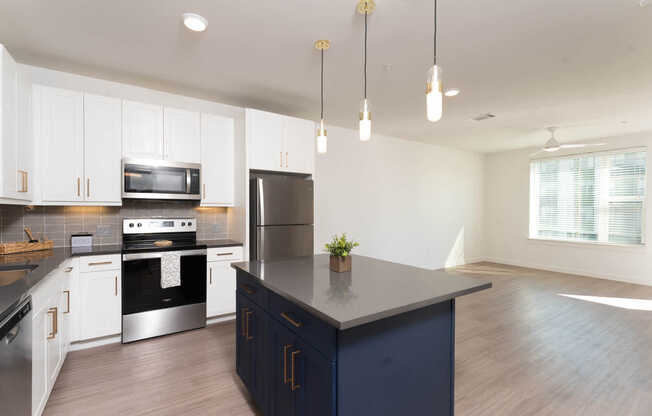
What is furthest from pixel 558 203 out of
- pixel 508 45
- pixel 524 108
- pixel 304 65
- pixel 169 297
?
pixel 169 297

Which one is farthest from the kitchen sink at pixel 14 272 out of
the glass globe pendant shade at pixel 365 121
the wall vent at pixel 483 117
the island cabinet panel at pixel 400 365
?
the wall vent at pixel 483 117

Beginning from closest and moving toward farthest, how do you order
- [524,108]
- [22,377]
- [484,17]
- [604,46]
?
[22,377] → [484,17] → [604,46] → [524,108]

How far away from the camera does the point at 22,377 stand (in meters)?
1.49

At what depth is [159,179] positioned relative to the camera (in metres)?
3.15

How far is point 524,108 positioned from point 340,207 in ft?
9.49

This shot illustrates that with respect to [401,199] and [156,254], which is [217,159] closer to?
[156,254]

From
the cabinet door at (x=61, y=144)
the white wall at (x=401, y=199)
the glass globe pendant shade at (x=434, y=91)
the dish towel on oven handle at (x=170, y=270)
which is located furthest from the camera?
the white wall at (x=401, y=199)

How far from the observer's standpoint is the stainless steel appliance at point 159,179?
3.01 meters

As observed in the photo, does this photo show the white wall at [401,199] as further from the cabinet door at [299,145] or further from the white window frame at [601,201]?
the white window frame at [601,201]

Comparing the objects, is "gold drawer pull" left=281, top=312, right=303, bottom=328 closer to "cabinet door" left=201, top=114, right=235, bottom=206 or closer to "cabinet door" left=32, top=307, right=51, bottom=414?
"cabinet door" left=32, top=307, right=51, bottom=414

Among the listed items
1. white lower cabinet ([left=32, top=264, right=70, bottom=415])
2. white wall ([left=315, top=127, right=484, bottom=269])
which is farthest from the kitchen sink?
white wall ([left=315, top=127, right=484, bottom=269])

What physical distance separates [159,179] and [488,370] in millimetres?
3595

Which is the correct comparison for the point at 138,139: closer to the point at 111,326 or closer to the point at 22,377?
the point at 111,326

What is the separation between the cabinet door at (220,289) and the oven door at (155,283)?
0.08 metres
